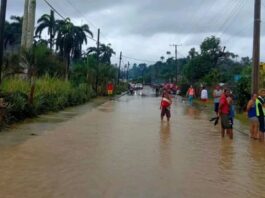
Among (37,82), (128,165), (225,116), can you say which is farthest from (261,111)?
(37,82)

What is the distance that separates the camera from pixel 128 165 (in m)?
10.2

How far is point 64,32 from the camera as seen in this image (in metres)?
71.1

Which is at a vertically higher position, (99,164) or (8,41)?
(8,41)

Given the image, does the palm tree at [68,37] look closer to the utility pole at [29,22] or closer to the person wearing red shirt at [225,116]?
the utility pole at [29,22]

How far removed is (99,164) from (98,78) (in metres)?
46.8

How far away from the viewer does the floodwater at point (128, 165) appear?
7930 mm

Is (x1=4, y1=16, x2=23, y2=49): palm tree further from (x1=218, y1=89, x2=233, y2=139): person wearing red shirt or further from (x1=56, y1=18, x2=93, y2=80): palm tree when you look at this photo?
(x1=218, y1=89, x2=233, y2=139): person wearing red shirt

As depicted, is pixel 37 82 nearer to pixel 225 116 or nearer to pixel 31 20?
pixel 31 20

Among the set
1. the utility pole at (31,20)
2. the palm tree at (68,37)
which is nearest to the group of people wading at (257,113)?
the utility pole at (31,20)

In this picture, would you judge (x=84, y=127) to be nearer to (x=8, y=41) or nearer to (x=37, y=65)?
(x=37, y=65)

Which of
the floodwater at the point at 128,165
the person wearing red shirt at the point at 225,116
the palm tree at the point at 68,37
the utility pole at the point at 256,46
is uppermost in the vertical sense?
the palm tree at the point at 68,37

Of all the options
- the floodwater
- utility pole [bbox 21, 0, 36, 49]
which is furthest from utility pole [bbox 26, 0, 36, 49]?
the floodwater

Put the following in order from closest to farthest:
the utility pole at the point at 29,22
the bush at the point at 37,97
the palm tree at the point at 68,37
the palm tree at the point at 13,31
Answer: the bush at the point at 37,97
the utility pole at the point at 29,22
the palm tree at the point at 68,37
the palm tree at the point at 13,31

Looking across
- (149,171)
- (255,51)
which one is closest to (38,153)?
(149,171)
